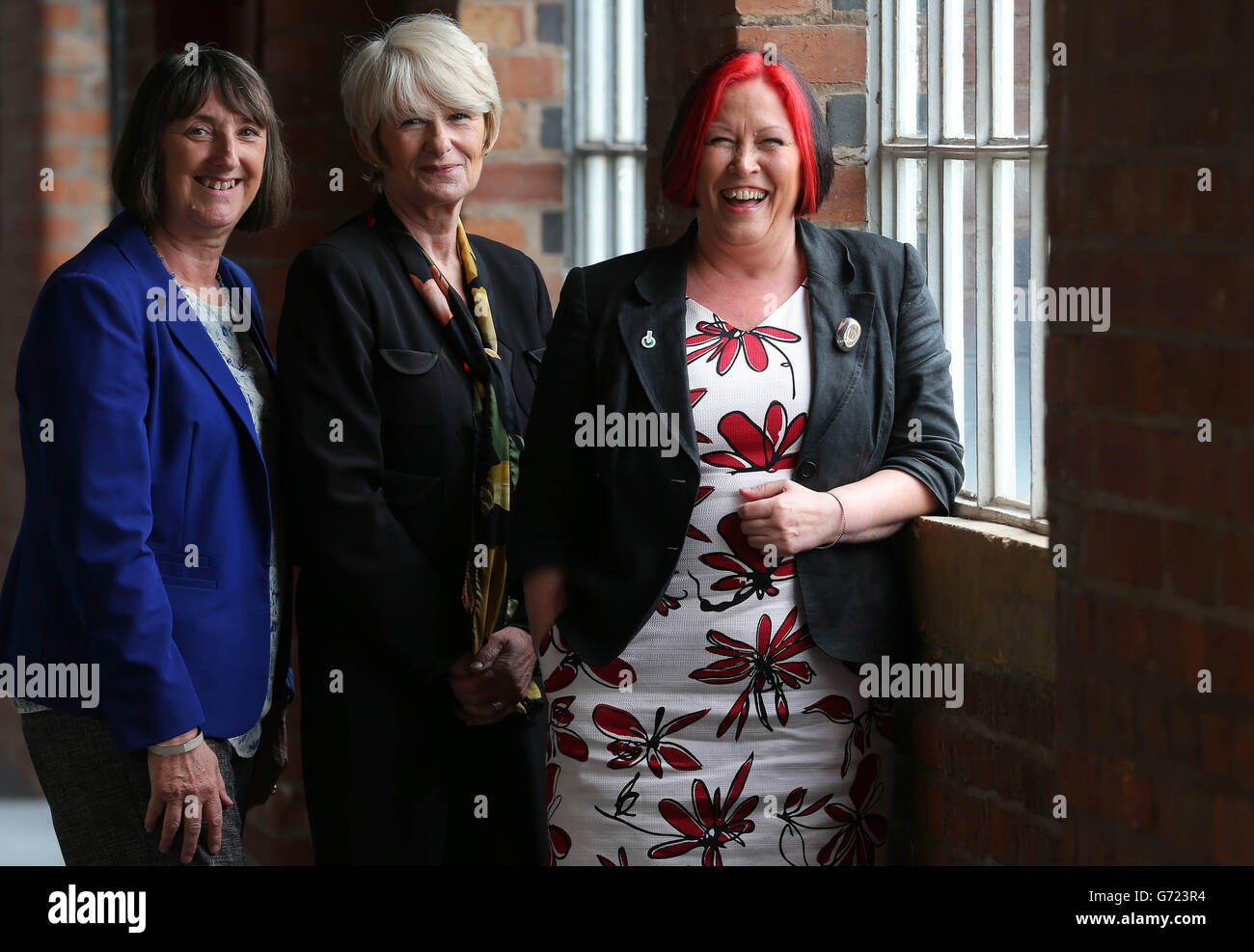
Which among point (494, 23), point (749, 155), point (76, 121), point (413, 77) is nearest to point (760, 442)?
point (749, 155)

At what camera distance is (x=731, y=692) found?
2.42 meters

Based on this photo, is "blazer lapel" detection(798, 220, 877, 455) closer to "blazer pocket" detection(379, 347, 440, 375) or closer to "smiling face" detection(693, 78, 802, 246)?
"smiling face" detection(693, 78, 802, 246)

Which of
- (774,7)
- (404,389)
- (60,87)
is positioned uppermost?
(60,87)

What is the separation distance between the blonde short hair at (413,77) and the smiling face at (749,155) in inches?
22.0

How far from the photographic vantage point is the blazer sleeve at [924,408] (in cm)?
244

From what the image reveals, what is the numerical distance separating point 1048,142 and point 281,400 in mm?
1320

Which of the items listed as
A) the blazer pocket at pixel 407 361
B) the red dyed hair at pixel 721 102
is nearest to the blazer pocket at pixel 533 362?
the blazer pocket at pixel 407 361

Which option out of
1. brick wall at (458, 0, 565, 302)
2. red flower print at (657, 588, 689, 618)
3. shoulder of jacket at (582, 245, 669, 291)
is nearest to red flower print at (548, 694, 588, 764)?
red flower print at (657, 588, 689, 618)

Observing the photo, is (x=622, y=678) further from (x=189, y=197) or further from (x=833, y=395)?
(x=189, y=197)

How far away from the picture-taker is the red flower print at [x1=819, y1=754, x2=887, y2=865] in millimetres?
2443

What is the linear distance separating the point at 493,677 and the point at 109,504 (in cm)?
75

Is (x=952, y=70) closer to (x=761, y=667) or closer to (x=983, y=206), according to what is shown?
(x=983, y=206)

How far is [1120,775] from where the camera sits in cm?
202

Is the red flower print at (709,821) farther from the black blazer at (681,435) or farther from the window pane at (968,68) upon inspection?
the window pane at (968,68)
